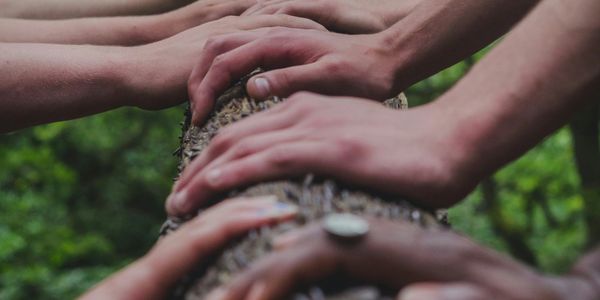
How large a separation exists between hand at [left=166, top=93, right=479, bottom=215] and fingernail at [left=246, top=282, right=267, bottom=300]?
28 centimetres

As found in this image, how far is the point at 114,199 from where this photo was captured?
21.7 ft

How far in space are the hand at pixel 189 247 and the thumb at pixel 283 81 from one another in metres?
0.49

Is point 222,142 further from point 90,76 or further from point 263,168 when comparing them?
point 90,76

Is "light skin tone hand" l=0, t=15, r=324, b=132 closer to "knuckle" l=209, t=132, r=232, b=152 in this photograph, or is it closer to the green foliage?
"knuckle" l=209, t=132, r=232, b=152

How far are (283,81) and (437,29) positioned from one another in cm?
39

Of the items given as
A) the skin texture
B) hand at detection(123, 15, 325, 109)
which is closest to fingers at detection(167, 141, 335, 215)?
hand at detection(123, 15, 325, 109)

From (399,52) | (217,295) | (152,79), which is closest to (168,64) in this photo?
(152,79)

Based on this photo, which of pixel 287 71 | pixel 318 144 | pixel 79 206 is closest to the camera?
pixel 318 144

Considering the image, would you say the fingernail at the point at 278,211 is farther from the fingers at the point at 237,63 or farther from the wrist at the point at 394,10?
the wrist at the point at 394,10

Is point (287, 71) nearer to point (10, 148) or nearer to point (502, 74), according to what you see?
point (502, 74)

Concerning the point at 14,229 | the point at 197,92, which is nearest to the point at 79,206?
the point at 14,229

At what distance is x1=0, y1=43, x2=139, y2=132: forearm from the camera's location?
5.79 feet

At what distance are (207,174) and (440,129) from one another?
35cm

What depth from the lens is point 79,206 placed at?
653cm
